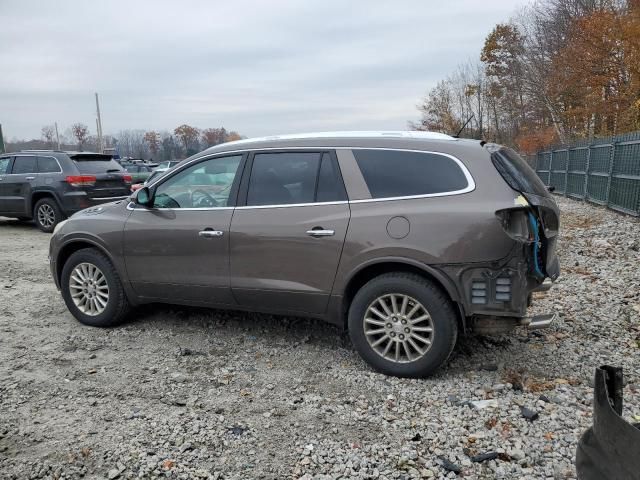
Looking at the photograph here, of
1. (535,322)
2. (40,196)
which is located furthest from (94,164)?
(535,322)

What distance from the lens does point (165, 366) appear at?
4254 millimetres

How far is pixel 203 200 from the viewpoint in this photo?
15.3 feet

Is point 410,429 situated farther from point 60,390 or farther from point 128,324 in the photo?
point 128,324

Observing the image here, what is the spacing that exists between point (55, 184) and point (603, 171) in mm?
13714

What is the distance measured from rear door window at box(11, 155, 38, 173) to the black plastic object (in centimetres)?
1246

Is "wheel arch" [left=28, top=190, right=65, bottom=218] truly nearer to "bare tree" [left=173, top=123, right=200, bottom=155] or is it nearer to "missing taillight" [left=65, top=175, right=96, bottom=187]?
"missing taillight" [left=65, top=175, right=96, bottom=187]

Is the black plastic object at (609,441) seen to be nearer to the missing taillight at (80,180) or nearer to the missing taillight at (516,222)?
the missing taillight at (516,222)

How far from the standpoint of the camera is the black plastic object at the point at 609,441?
4.82 feet

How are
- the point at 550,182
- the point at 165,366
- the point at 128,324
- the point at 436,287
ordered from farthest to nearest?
the point at 550,182, the point at 128,324, the point at 165,366, the point at 436,287

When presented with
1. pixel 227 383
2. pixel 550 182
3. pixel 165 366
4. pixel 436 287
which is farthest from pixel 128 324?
pixel 550 182

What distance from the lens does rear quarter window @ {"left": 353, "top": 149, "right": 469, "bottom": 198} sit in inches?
149

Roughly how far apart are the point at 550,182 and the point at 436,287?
1982 centimetres

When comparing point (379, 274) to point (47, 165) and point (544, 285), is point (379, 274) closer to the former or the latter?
point (544, 285)

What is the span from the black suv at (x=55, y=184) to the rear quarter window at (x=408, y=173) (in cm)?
891
